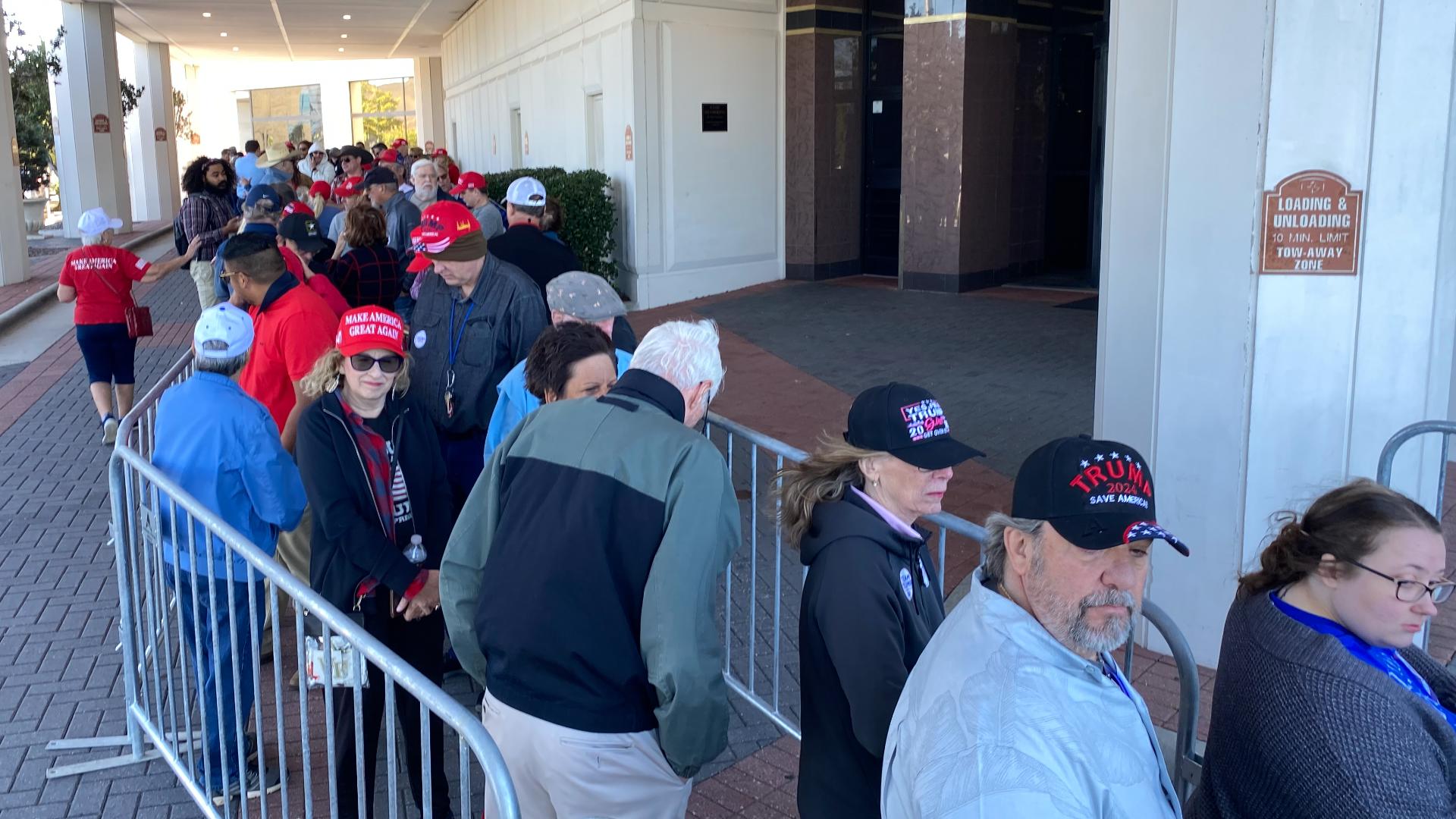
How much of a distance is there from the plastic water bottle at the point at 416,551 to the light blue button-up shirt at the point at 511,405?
426 millimetres

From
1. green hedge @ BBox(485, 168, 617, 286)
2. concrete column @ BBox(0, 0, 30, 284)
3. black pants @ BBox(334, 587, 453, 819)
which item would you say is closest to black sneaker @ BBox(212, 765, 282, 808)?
black pants @ BBox(334, 587, 453, 819)

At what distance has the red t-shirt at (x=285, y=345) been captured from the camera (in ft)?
16.9

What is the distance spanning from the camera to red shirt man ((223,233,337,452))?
5176 millimetres

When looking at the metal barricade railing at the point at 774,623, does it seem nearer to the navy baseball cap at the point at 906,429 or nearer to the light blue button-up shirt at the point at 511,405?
the navy baseball cap at the point at 906,429

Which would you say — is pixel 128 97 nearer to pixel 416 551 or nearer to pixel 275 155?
pixel 275 155

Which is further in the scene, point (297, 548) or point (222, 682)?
point (297, 548)

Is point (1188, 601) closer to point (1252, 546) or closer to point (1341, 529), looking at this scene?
point (1252, 546)

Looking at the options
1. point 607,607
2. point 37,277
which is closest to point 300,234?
point 607,607

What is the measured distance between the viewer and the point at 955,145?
14367mm

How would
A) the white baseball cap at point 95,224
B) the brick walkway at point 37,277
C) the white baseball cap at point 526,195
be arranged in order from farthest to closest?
1. the brick walkway at point 37,277
2. the white baseball cap at point 95,224
3. the white baseball cap at point 526,195

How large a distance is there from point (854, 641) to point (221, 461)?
2566 mm

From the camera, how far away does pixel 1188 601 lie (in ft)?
17.0

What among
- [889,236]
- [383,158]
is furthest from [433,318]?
[889,236]

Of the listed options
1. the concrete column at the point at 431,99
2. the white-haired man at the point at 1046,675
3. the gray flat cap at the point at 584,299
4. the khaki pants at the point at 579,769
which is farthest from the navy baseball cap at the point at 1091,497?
the concrete column at the point at 431,99
